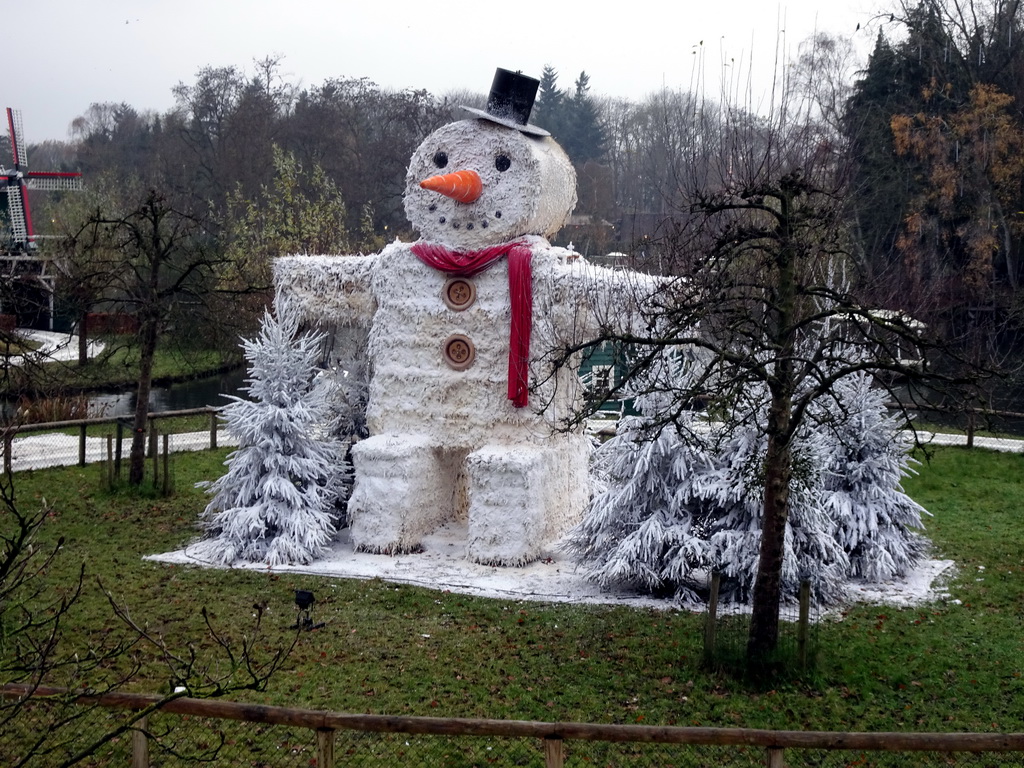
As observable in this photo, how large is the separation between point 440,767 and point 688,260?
3967 mm

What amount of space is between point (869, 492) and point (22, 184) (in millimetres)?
32397

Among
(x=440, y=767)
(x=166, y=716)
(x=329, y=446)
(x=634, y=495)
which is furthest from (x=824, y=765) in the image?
(x=329, y=446)

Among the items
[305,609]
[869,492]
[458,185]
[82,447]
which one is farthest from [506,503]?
[82,447]

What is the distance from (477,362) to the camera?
9.23 m

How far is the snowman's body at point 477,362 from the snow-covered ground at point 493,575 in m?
0.19

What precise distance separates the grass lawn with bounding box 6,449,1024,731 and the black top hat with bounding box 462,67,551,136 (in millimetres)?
4282

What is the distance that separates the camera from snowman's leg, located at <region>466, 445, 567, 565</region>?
8758 mm

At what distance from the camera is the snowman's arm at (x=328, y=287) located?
9805 millimetres

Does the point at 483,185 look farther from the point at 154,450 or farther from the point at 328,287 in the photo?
the point at 154,450

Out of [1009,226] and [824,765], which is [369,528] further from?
[1009,226]

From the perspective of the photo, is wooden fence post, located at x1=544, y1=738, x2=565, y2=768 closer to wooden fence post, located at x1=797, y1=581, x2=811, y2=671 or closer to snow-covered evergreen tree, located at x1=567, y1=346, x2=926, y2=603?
wooden fence post, located at x1=797, y1=581, x2=811, y2=671

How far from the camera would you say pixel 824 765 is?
17.8 feet

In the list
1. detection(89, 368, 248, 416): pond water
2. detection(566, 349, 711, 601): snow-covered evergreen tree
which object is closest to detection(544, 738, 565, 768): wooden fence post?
detection(566, 349, 711, 601): snow-covered evergreen tree

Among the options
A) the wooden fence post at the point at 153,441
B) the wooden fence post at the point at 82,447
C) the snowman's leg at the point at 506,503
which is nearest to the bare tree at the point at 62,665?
the snowman's leg at the point at 506,503
